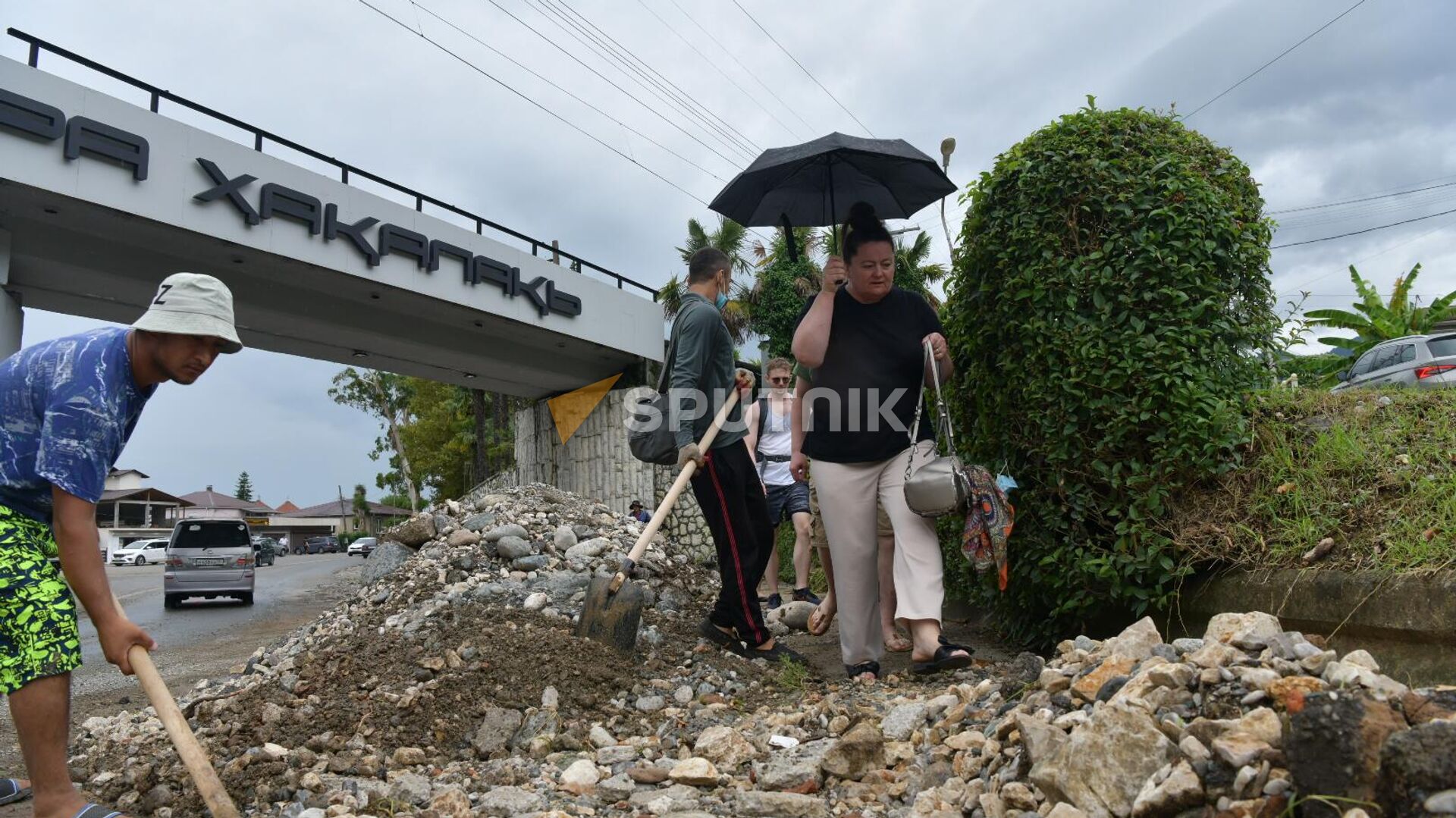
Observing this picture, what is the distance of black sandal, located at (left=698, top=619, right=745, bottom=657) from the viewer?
14.7 feet

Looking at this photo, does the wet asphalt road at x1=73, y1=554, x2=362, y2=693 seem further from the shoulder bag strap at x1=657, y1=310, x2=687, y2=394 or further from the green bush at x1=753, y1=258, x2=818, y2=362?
the green bush at x1=753, y1=258, x2=818, y2=362

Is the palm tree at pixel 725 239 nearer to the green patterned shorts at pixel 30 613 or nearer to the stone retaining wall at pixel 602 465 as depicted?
the stone retaining wall at pixel 602 465

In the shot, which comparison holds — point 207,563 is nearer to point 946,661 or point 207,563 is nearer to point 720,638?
point 720,638

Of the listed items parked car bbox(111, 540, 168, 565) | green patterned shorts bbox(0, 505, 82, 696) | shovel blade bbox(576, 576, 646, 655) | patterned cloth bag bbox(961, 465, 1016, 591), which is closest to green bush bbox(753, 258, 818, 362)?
shovel blade bbox(576, 576, 646, 655)

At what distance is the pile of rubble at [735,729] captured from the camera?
1.84 meters

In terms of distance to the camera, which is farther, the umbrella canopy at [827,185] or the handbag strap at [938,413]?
the umbrella canopy at [827,185]

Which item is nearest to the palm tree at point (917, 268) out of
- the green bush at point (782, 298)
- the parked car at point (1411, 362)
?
the green bush at point (782, 298)

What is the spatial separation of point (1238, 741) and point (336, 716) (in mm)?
3103

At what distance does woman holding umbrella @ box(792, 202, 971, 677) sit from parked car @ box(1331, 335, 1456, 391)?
31.3 feet

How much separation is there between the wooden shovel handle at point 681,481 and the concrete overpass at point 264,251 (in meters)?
9.14

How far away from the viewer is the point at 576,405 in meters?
19.8

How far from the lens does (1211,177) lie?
13.5 ft

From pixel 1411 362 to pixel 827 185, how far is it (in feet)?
36.0

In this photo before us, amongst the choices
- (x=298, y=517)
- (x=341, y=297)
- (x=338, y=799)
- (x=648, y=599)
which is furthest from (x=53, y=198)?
(x=298, y=517)
